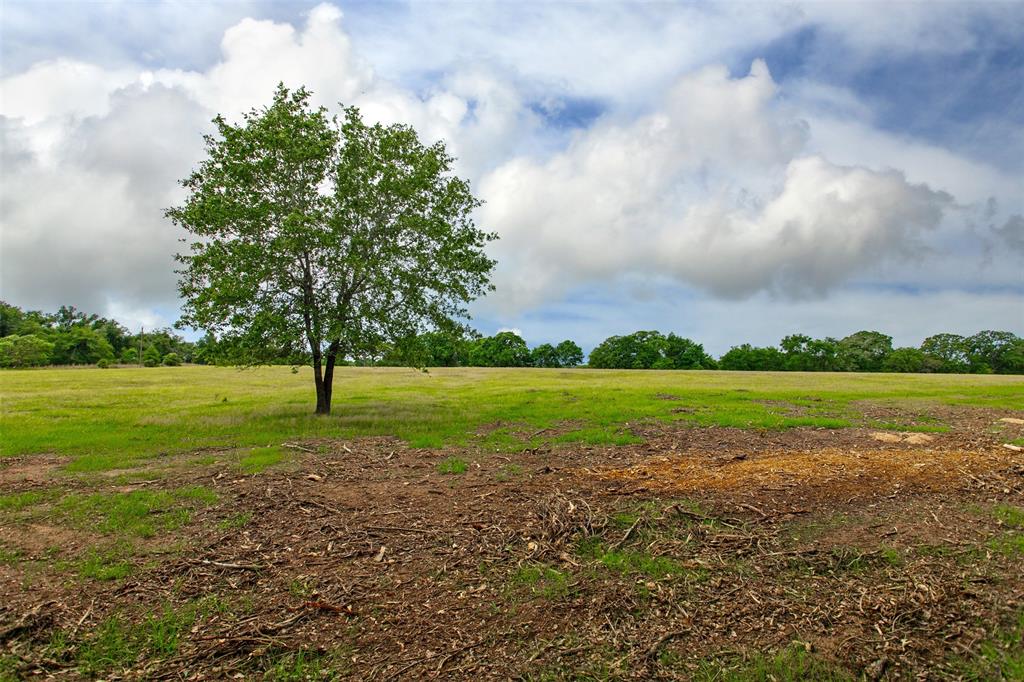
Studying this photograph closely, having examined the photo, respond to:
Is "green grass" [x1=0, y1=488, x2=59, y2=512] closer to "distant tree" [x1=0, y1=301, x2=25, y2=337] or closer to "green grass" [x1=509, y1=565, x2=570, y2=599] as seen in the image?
"green grass" [x1=509, y1=565, x2=570, y2=599]

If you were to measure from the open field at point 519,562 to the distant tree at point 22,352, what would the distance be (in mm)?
115938

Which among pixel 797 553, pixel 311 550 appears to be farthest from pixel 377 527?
pixel 797 553

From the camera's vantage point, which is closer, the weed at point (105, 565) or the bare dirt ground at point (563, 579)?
the bare dirt ground at point (563, 579)

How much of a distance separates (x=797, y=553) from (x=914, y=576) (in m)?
1.59

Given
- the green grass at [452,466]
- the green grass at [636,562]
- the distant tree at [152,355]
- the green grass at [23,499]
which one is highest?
the distant tree at [152,355]

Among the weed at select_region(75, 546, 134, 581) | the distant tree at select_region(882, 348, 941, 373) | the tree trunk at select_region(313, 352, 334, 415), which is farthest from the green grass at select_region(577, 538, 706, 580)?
the distant tree at select_region(882, 348, 941, 373)

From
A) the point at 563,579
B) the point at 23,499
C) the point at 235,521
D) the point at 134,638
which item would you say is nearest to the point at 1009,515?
the point at 563,579

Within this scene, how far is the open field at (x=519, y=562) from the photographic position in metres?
6.81

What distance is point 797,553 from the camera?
9.07m

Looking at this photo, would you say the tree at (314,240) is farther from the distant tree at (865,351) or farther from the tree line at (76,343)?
the distant tree at (865,351)

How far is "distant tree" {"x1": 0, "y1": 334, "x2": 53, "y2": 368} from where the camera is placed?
103812mm

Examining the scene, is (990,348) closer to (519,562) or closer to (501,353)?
(501,353)

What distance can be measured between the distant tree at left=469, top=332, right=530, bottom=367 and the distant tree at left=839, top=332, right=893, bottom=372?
72749 mm

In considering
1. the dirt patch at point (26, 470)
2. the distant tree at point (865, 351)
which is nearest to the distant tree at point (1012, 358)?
the distant tree at point (865, 351)
